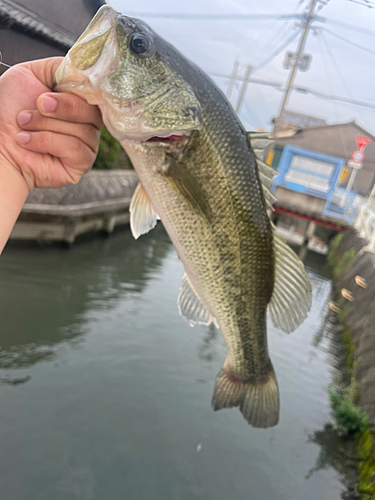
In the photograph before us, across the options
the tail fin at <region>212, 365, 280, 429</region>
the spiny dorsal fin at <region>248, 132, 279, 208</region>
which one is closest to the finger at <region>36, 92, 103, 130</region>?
the spiny dorsal fin at <region>248, 132, 279, 208</region>

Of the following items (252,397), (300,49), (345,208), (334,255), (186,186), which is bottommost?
(334,255)

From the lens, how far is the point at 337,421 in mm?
5230

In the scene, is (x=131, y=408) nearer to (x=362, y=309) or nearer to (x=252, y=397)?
(x=252, y=397)

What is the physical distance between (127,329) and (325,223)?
1402 cm

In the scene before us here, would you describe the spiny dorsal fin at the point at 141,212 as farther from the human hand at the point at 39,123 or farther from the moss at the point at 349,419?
the moss at the point at 349,419

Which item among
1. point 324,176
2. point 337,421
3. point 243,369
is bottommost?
point 337,421

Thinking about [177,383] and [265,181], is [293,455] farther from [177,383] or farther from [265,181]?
[265,181]

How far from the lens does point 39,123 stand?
3.97 feet

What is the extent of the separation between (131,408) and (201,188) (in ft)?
12.6

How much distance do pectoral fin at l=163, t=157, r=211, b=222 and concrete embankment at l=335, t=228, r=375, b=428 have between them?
4616 millimetres

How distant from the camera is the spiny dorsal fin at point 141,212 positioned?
171 centimetres

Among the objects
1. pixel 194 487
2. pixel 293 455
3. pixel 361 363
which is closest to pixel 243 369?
pixel 194 487

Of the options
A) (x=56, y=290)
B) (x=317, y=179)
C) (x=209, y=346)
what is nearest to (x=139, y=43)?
(x=209, y=346)

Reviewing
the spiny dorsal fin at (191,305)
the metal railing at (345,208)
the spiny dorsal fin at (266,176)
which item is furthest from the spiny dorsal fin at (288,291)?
the metal railing at (345,208)
